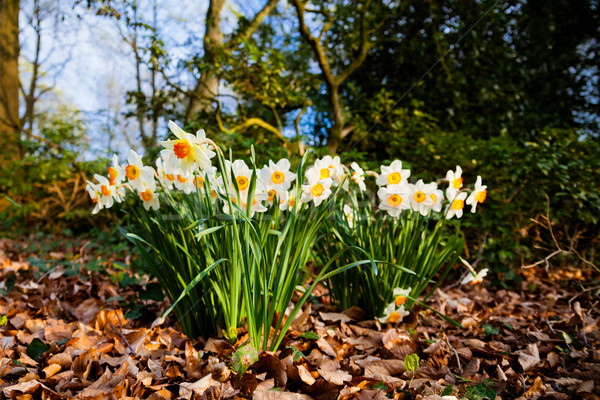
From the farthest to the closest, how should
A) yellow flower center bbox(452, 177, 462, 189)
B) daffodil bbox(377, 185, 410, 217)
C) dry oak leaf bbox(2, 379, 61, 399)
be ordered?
1. yellow flower center bbox(452, 177, 462, 189)
2. daffodil bbox(377, 185, 410, 217)
3. dry oak leaf bbox(2, 379, 61, 399)

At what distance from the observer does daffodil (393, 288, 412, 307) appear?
5.32ft

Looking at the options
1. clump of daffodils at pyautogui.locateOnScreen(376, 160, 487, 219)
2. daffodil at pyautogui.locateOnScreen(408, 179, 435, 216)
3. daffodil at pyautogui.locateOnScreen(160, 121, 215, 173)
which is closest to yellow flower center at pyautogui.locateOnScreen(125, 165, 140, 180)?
daffodil at pyautogui.locateOnScreen(160, 121, 215, 173)

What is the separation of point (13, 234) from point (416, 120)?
4873 mm

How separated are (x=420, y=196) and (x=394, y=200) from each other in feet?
0.40

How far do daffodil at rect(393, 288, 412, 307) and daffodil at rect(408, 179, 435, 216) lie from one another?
1.13ft

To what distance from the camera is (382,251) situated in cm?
177

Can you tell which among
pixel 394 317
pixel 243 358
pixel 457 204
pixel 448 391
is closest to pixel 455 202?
pixel 457 204

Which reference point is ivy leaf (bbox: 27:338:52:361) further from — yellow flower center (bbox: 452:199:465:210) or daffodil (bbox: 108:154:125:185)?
yellow flower center (bbox: 452:199:465:210)

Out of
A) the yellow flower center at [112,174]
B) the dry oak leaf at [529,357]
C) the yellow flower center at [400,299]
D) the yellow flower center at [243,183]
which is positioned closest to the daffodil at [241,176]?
the yellow flower center at [243,183]

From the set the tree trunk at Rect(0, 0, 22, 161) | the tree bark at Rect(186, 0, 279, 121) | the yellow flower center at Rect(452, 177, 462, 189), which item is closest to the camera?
the yellow flower center at Rect(452, 177, 462, 189)

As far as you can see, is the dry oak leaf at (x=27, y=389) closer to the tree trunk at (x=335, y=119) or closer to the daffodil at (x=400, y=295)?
the daffodil at (x=400, y=295)

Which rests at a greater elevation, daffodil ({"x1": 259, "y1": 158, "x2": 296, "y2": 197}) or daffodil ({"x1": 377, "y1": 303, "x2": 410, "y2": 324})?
daffodil ({"x1": 259, "y1": 158, "x2": 296, "y2": 197})

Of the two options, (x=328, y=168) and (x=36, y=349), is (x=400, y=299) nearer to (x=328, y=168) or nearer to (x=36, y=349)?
(x=328, y=168)

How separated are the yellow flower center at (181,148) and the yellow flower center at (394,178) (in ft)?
2.88
